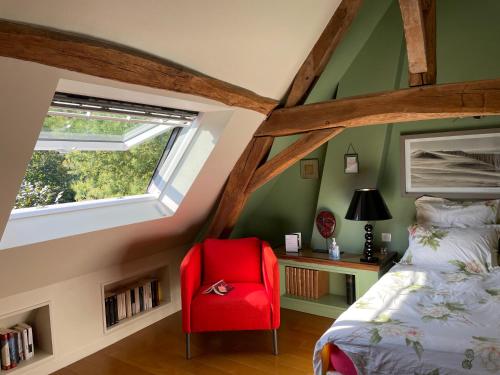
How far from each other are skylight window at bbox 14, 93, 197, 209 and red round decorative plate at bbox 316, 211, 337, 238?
1.59 metres

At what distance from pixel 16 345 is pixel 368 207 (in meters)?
2.83

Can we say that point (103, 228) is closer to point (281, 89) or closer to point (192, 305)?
point (192, 305)

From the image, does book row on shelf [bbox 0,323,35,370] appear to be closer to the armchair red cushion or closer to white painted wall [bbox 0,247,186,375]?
white painted wall [bbox 0,247,186,375]

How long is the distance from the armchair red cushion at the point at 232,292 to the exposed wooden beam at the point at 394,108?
1.05 metres

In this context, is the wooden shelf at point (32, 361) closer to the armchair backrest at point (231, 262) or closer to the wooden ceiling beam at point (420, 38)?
the armchair backrest at point (231, 262)

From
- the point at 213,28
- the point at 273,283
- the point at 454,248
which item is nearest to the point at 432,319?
the point at 454,248

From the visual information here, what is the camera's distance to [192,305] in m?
2.96

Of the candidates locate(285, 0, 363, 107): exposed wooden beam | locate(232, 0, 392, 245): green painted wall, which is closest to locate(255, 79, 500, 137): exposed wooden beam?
locate(285, 0, 363, 107): exposed wooden beam

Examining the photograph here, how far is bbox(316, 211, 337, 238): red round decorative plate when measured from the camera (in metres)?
3.80

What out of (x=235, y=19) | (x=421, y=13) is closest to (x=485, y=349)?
(x=421, y=13)

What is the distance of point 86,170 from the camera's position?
9.32 ft

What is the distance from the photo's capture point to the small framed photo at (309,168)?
4102 millimetres

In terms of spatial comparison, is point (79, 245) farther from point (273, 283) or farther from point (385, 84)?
point (385, 84)

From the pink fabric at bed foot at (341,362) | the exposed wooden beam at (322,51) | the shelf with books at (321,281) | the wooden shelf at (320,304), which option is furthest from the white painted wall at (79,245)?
the pink fabric at bed foot at (341,362)
